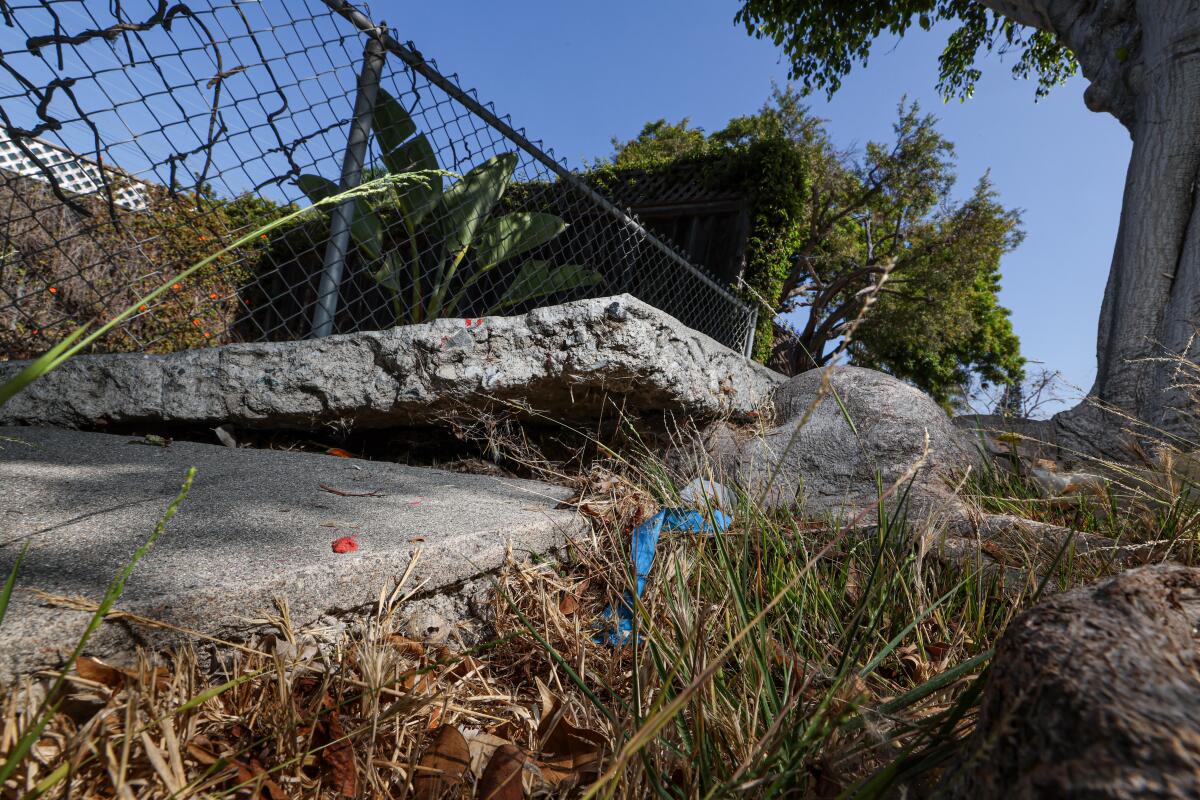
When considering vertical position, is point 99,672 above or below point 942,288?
below

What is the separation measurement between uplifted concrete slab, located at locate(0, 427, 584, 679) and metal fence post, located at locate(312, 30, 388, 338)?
0.82m

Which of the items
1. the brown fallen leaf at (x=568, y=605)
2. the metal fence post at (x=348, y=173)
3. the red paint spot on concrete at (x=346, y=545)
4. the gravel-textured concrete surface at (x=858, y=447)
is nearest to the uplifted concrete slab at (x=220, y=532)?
the red paint spot on concrete at (x=346, y=545)

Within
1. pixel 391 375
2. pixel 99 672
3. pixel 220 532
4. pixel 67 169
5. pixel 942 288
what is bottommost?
pixel 99 672

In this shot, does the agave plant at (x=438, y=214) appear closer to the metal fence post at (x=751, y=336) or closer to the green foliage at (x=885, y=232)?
the metal fence post at (x=751, y=336)

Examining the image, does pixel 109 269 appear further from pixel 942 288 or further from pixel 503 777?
pixel 942 288

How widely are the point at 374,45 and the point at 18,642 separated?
2.73 metres

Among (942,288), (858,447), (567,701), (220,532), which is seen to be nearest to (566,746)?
(567,701)

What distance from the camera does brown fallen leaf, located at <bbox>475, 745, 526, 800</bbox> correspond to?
87 cm

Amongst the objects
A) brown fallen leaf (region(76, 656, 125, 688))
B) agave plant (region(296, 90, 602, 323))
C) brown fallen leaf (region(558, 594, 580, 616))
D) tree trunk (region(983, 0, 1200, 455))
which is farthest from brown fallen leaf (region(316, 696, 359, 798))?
tree trunk (region(983, 0, 1200, 455))

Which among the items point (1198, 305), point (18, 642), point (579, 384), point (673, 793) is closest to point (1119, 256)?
point (1198, 305)

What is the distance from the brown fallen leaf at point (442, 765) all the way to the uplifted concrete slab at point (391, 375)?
5.39 ft

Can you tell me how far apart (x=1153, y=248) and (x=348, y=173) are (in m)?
4.42

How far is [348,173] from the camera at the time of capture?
8.55 feet

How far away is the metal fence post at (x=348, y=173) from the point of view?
2621mm
